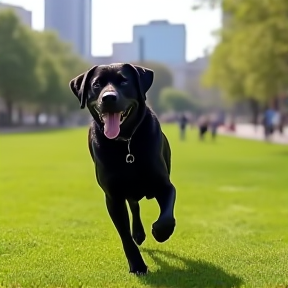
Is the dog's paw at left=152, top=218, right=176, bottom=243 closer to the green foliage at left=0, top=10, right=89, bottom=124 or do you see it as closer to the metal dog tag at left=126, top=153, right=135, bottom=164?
the metal dog tag at left=126, top=153, right=135, bottom=164

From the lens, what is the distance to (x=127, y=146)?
5328mm

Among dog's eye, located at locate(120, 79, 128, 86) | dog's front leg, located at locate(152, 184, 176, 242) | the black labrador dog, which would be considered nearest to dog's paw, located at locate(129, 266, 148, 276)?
the black labrador dog

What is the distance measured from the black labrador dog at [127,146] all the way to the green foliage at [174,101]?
13599cm

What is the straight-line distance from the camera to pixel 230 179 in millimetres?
17438

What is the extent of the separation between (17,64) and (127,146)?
6140 cm

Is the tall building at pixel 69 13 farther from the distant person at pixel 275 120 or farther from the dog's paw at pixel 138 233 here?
the distant person at pixel 275 120

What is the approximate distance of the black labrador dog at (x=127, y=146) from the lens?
5121mm

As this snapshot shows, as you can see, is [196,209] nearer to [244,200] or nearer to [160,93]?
[244,200]

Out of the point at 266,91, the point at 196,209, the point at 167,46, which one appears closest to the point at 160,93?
the point at 266,91

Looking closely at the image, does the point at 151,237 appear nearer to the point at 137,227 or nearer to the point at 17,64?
the point at 137,227

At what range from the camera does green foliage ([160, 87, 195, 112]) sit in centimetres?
14162

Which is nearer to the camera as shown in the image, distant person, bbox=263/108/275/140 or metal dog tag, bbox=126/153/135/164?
metal dog tag, bbox=126/153/135/164

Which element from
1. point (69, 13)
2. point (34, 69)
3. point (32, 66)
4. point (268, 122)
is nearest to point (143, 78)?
point (69, 13)

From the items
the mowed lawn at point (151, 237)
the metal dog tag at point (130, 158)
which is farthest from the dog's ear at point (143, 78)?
the mowed lawn at point (151, 237)
